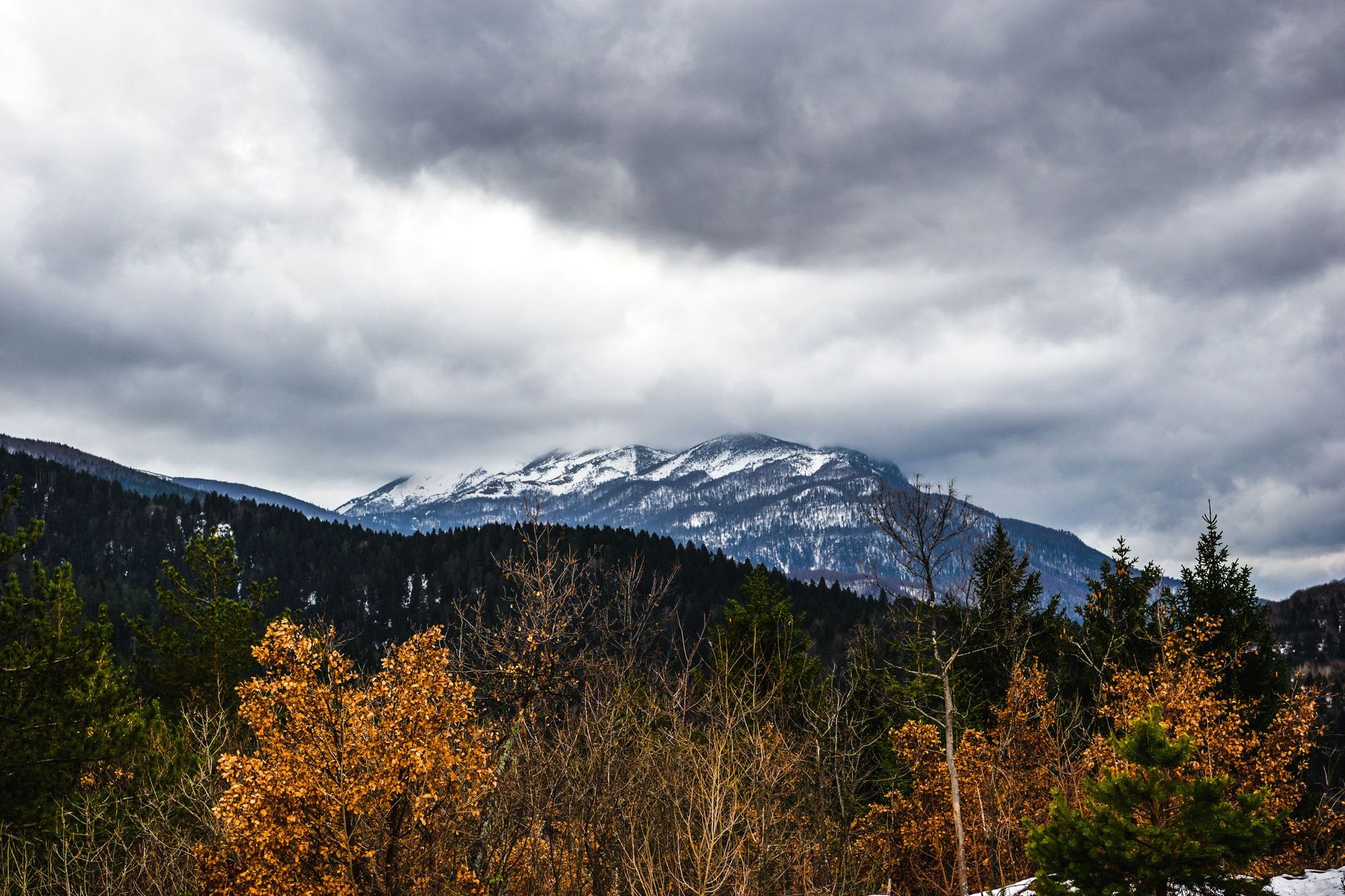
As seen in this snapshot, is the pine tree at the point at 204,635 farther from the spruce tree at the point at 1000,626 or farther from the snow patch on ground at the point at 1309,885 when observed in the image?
the snow patch on ground at the point at 1309,885

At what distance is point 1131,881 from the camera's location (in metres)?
13.1

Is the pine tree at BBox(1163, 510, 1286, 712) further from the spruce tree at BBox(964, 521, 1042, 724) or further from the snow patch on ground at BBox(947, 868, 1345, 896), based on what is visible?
the snow patch on ground at BBox(947, 868, 1345, 896)

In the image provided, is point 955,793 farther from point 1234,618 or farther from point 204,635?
point 204,635

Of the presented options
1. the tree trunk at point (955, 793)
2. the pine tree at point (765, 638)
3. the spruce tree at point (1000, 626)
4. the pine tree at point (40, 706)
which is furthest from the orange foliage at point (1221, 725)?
the pine tree at point (40, 706)

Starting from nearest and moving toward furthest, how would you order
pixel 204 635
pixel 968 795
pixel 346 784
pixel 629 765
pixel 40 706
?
pixel 346 784
pixel 40 706
pixel 629 765
pixel 968 795
pixel 204 635

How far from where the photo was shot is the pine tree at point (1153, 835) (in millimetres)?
12547

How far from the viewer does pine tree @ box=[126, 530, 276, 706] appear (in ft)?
140

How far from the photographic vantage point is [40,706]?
21.3 meters

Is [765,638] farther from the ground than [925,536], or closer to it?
closer to it

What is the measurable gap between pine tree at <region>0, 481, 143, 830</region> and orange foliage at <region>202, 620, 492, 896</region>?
6.10 m

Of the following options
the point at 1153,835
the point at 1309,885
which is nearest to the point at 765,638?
the point at 1309,885

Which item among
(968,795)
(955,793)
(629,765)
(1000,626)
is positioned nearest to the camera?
(955,793)

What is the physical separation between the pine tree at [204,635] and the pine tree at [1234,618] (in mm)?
41243

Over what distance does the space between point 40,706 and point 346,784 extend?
9.80 meters
